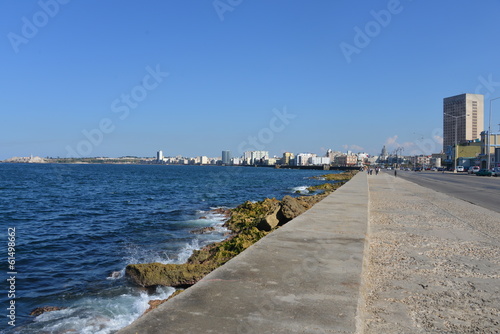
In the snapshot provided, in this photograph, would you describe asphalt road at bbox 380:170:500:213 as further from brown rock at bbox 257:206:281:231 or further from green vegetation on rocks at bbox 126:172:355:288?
brown rock at bbox 257:206:281:231

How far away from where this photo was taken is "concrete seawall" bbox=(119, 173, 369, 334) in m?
3.27

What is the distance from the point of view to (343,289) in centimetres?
430

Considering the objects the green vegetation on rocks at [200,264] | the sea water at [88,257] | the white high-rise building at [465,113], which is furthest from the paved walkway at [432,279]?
the white high-rise building at [465,113]

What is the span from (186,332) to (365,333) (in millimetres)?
1683

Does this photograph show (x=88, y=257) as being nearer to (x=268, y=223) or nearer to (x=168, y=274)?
(x=168, y=274)

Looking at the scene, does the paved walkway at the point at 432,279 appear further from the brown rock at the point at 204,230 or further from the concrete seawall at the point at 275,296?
the brown rock at the point at 204,230

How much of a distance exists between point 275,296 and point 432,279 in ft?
9.03

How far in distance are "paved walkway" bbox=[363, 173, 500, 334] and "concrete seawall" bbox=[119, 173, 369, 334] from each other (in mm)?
325

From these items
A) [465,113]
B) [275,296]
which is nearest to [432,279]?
[275,296]

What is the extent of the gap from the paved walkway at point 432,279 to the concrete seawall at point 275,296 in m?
0.33

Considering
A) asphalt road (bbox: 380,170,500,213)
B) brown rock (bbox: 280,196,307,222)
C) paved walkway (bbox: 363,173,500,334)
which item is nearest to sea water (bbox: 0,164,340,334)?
brown rock (bbox: 280,196,307,222)

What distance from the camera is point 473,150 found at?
106 meters

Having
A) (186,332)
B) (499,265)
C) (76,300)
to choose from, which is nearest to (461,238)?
(499,265)

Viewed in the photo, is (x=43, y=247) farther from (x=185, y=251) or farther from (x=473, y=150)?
(x=473, y=150)
